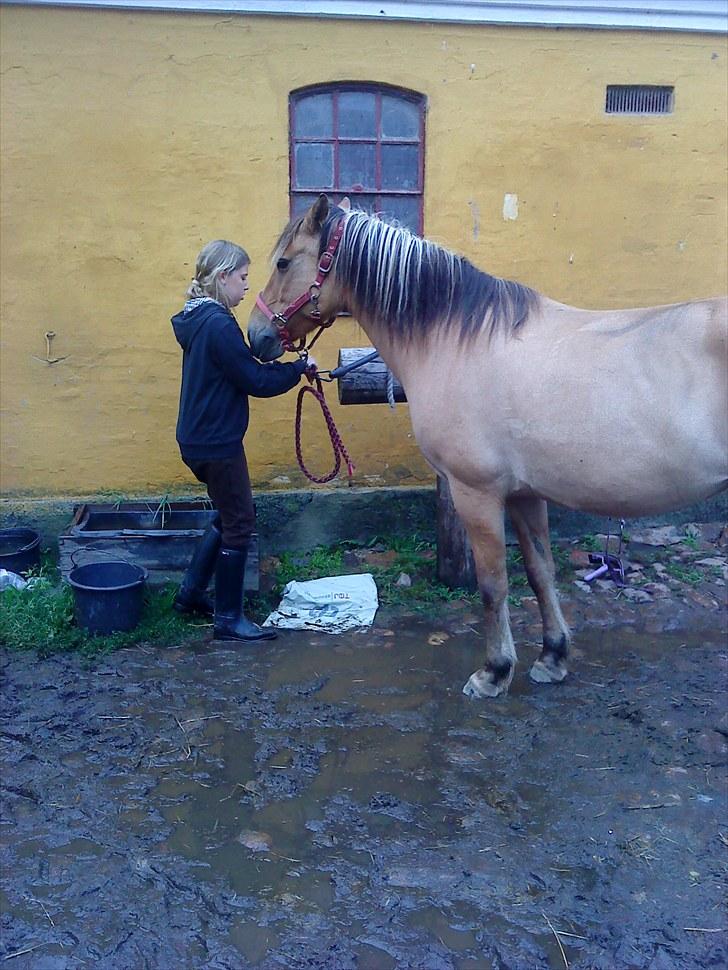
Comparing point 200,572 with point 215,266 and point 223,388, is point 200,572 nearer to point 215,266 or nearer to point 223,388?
point 223,388

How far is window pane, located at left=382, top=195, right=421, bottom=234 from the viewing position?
17.3 ft

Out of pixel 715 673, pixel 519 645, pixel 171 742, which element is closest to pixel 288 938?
pixel 171 742

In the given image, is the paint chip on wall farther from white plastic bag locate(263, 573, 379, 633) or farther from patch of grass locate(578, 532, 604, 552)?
white plastic bag locate(263, 573, 379, 633)

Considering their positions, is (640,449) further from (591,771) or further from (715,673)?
(715,673)

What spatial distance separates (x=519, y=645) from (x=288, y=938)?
7.38 feet

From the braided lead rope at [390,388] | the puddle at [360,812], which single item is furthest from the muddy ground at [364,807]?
the braided lead rope at [390,388]

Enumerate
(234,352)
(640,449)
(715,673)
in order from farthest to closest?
1. (715,673)
2. (234,352)
3. (640,449)

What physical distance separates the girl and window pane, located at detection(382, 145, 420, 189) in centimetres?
176

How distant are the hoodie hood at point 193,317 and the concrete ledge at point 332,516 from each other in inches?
64.7

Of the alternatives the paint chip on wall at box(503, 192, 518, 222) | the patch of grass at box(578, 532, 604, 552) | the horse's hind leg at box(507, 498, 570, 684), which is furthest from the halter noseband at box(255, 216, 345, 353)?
the patch of grass at box(578, 532, 604, 552)

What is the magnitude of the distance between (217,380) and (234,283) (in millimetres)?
463

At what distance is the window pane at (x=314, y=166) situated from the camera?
5.13 metres

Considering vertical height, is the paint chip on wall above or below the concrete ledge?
above

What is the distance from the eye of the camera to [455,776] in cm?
311
